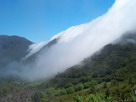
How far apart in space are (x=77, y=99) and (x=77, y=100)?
0.74 meters

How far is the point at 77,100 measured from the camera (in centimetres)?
A: 16175

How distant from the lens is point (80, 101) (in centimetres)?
15838

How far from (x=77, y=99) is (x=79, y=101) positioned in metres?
3.40

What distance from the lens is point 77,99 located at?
162250 mm

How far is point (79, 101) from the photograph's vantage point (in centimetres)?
15912

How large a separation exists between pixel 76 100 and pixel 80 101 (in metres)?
5.54

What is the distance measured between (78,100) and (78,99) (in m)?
0.68

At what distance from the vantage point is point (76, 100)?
163 meters

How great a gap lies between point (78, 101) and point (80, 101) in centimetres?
247

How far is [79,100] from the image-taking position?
523 ft

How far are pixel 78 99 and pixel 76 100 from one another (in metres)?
3.11

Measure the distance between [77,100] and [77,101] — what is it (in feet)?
2.43

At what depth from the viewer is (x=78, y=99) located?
16075 centimetres

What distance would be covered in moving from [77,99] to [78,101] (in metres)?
2.07
